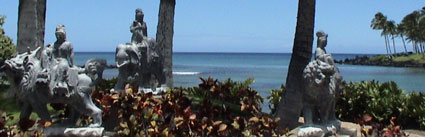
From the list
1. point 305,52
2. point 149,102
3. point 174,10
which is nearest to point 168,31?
point 174,10

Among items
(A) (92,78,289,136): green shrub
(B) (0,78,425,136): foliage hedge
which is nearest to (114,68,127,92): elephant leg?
(B) (0,78,425,136): foliage hedge

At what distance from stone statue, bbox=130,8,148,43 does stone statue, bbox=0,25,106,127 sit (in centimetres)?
381

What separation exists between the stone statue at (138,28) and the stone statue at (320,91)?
4.51 meters

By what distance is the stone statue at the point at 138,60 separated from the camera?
10742 mm

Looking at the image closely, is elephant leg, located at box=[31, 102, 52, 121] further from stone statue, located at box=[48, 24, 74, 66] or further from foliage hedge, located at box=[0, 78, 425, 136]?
stone statue, located at box=[48, 24, 74, 66]

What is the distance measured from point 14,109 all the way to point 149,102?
5069 mm

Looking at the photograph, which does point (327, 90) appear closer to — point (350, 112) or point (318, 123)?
point (318, 123)

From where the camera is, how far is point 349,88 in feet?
39.4

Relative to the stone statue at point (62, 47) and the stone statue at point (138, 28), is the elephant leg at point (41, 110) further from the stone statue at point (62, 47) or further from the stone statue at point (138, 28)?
the stone statue at point (138, 28)


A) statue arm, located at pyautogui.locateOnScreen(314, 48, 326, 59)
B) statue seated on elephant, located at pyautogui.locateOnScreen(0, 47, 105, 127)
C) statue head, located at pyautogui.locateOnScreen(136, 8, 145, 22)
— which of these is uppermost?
statue head, located at pyautogui.locateOnScreen(136, 8, 145, 22)

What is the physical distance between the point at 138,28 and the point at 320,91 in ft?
16.1

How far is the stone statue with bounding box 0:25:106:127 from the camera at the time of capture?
6.63 meters

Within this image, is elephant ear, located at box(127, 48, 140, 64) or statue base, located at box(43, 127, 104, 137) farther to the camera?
elephant ear, located at box(127, 48, 140, 64)

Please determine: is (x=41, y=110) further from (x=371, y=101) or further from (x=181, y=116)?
(x=371, y=101)
